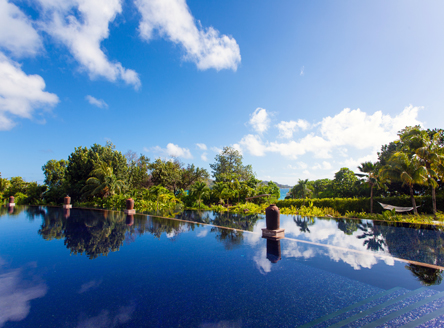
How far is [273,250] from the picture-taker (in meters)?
5.36

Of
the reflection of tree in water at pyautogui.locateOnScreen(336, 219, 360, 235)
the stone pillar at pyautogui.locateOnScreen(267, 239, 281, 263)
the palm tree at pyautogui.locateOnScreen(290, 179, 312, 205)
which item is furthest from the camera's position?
the palm tree at pyautogui.locateOnScreen(290, 179, 312, 205)

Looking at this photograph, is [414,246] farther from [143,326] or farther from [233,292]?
[143,326]

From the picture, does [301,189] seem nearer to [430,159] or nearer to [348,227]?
[430,159]

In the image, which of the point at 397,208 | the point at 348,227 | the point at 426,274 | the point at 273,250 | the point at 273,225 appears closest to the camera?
the point at 426,274

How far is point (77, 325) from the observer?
2311 millimetres

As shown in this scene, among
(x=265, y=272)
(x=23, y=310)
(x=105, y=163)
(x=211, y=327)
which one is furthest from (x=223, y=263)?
(x=105, y=163)

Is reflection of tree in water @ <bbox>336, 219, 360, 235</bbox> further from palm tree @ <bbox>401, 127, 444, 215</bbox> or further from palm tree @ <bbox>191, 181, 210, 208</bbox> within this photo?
palm tree @ <bbox>191, 181, 210, 208</bbox>

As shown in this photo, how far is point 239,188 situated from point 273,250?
14931mm

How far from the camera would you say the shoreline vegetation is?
1441cm

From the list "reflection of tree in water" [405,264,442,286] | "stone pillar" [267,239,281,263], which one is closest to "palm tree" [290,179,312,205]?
"stone pillar" [267,239,281,263]

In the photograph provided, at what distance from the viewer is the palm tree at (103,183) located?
19562 mm

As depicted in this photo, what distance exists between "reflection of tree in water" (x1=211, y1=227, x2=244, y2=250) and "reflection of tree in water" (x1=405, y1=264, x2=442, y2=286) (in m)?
3.71

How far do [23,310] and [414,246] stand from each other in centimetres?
833

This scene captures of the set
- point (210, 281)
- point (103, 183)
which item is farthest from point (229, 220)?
point (103, 183)
